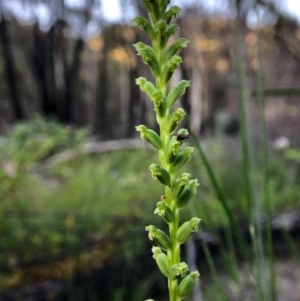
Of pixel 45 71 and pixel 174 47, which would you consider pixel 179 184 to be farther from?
pixel 45 71

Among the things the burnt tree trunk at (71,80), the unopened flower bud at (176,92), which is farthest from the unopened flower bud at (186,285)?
the burnt tree trunk at (71,80)

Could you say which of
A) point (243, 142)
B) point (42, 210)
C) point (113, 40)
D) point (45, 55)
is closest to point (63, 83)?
point (45, 55)

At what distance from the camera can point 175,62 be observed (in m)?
0.28

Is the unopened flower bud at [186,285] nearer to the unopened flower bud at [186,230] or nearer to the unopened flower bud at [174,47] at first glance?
the unopened flower bud at [186,230]

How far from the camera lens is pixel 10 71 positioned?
980 cm

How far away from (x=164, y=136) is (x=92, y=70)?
11.6 meters

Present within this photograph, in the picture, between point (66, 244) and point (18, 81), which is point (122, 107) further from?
point (66, 244)

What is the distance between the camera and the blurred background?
1.85 ft

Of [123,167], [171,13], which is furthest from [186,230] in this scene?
[123,167]

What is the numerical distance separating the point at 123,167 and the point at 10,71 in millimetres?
5835

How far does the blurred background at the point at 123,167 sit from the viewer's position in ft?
1.85

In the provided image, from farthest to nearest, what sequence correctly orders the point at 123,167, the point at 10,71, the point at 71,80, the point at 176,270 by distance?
the point at 71,80, the point at 10,71, the point at 123,167, the point at 176,270

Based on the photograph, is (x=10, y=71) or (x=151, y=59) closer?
(x=151, y=59)

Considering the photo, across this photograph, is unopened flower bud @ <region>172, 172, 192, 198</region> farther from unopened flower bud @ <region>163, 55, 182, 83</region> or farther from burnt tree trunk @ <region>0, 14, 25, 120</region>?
burnt tree trunk @ <region>0, 14, 25, 120</region>
